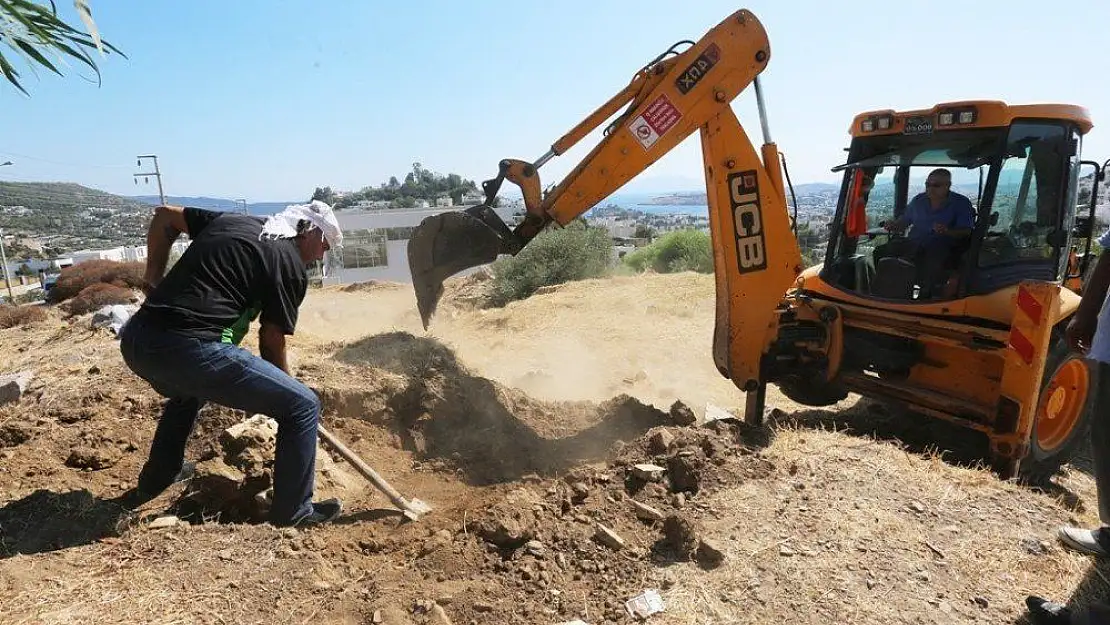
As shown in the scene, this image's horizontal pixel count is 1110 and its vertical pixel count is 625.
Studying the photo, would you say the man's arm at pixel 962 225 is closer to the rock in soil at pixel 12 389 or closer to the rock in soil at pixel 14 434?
the rock in soil at pixel 14 434

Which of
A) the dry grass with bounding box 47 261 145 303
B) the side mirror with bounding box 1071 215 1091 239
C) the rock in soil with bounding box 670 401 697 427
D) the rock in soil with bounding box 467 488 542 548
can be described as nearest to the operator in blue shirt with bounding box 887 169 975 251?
the side mirror with bounding box 1071 215 1091 239

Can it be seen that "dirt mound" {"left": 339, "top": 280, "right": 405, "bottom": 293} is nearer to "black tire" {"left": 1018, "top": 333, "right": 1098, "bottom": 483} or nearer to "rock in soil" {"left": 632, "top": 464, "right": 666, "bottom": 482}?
"rock in soil" {"left": 632, "top": 464, "right": 666, "bottom": 482}

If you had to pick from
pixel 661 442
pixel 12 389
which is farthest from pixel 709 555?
pixel 12 389

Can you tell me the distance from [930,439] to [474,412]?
370 cm

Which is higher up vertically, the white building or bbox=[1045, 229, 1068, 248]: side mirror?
bbox=[1045, 229, 1068, 248]: side mirror

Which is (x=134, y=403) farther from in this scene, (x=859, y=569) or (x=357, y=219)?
(x=357, y=219)

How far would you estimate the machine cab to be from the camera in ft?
14.8

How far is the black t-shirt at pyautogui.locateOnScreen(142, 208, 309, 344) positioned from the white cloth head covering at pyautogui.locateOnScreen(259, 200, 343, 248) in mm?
52

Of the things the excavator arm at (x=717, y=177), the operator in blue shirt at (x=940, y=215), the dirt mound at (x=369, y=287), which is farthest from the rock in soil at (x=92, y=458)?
the dirt mound at (x=369, y=287)

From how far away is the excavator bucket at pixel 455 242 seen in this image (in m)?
5.44

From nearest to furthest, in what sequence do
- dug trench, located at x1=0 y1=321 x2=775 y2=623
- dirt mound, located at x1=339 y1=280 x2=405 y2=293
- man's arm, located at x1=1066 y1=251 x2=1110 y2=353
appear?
dug trench, located at x1=0 y1=321 x2=775 y2=623, man's arm, located at x1=1066 y1=251 x2=1110 y2=353, dirt mound, located at x1=339 y1=280 x2=405 y2=293

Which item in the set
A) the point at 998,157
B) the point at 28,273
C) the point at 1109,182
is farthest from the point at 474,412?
the point at 28,273

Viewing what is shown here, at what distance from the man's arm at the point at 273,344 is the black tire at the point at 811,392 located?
3.88 meters

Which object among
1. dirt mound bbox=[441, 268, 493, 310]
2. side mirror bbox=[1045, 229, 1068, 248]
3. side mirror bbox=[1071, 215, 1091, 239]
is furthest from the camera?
dirt mound bbox=[441, 268, 493, 310]
